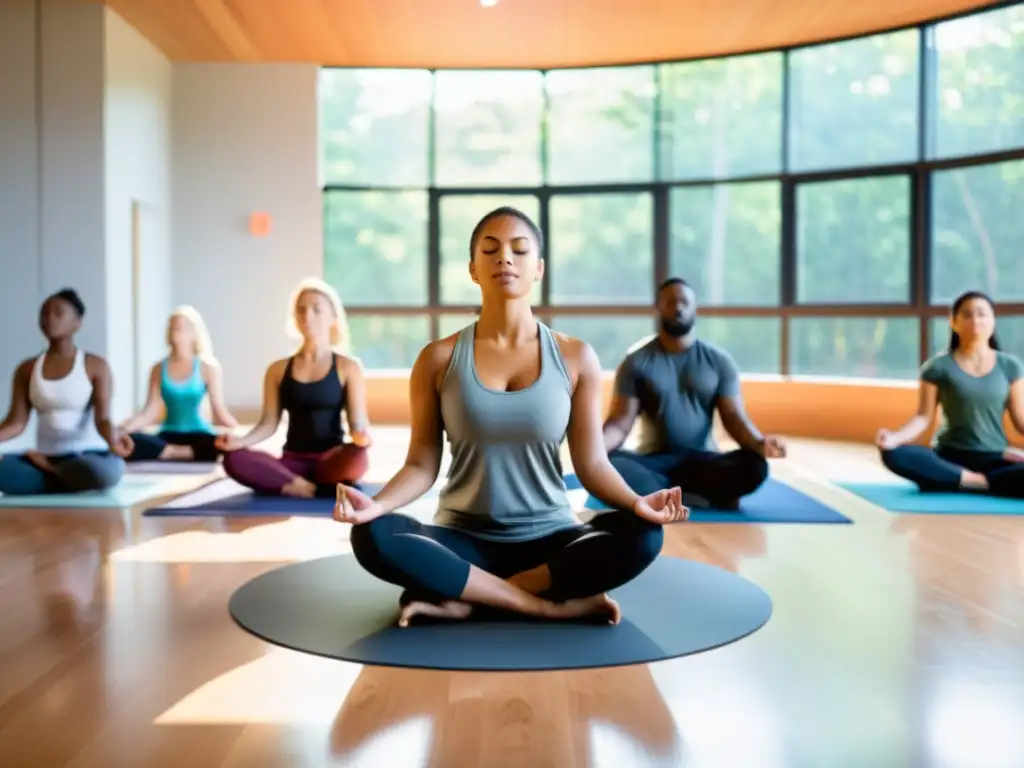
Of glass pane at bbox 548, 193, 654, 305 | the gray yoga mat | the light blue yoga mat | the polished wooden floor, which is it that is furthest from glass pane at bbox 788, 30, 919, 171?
the gray yoga mat

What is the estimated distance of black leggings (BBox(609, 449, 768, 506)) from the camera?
174 inches

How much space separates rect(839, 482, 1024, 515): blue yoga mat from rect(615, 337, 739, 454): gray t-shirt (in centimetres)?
81

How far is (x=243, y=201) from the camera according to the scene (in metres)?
8.83

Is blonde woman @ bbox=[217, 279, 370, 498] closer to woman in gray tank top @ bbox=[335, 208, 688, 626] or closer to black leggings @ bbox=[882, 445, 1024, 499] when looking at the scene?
woman in gray tank top @ bbox=[335, 208, 688, 626]

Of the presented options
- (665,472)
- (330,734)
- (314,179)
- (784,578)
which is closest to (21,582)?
(330,734)

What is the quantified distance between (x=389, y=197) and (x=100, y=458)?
186 inches

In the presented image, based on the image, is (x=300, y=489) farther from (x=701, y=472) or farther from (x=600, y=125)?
(x=600, y=125)

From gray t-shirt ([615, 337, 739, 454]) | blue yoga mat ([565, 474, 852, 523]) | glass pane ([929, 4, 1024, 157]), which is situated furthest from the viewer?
glass pane ([929, 4, 1024, 157])

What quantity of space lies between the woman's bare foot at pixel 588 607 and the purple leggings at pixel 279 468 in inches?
87.8

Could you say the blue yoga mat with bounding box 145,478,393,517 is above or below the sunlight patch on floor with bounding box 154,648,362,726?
below

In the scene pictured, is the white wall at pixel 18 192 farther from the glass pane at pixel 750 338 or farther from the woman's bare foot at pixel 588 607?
the woman's bare foot at pixel 588 607

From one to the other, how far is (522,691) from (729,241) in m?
6.75

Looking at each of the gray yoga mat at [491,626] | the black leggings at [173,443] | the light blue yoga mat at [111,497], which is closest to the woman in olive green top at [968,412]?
the gray yoga mat at [491,626]

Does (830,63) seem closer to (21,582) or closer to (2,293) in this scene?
(2,293)
